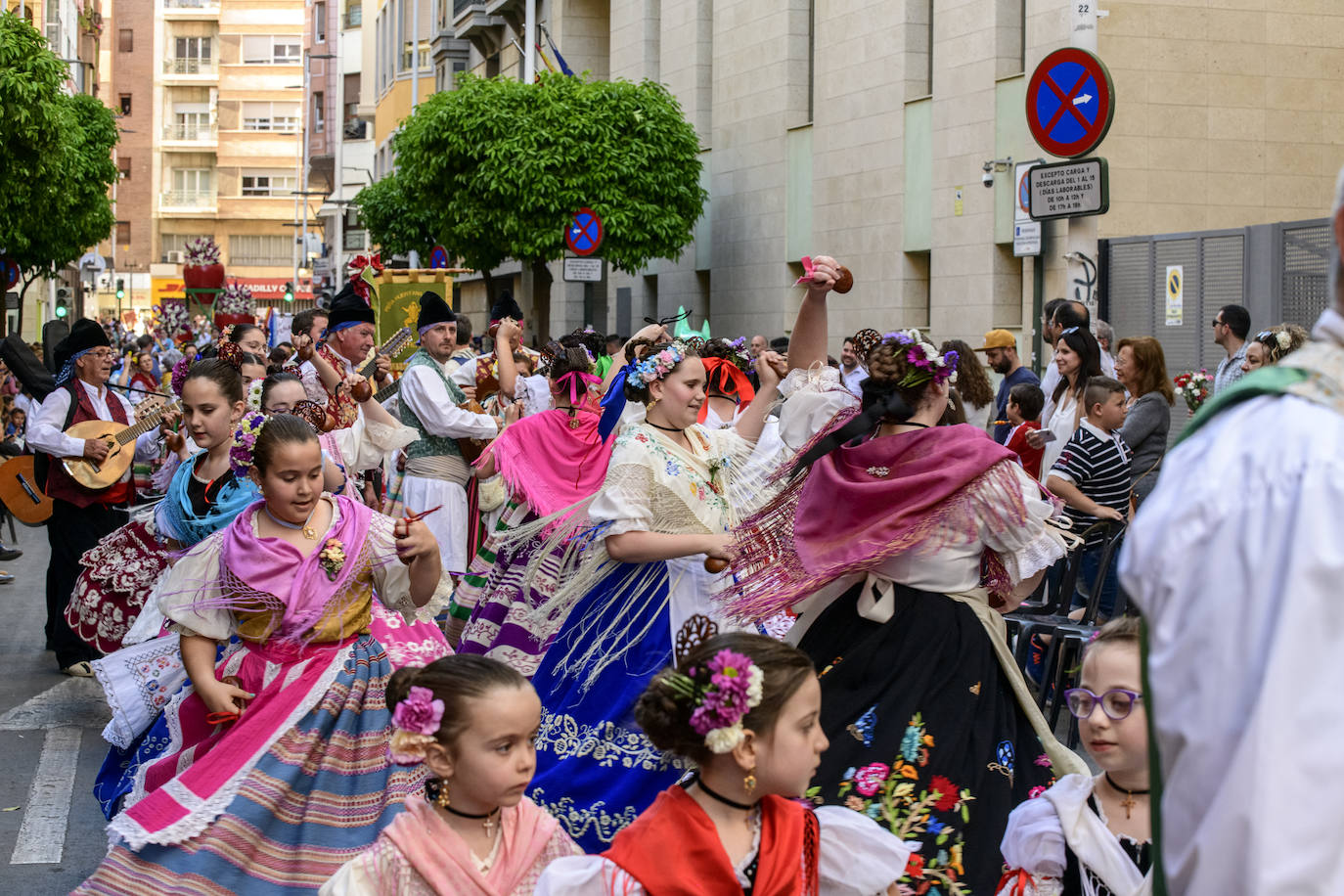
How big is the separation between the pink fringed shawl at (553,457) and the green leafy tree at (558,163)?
52.0 ft

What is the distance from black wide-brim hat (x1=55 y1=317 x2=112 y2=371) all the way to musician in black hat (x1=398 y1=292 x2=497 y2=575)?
1.90 metres

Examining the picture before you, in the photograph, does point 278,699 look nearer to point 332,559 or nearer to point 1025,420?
point 332,559

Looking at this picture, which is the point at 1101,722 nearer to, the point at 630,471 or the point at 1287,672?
the point at 1287,672

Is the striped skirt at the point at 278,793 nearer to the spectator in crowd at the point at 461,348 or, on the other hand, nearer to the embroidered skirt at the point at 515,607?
the embroidered skirt at the point at 515,607

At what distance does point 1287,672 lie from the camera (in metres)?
1.83

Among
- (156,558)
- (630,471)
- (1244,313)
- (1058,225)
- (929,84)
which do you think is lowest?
(156,558)

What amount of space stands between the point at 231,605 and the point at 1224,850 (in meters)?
3.72

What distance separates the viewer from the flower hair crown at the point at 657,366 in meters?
6.24

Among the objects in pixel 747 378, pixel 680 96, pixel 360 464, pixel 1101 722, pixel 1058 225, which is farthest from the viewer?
pixel 680 96

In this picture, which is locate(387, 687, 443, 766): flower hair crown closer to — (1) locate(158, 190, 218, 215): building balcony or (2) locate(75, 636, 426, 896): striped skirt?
(2) locate(75, 636, 426, 896): striped skirt

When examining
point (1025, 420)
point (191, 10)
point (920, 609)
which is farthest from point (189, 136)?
point (920, 609)

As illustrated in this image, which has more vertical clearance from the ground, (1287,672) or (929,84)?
(929,84)

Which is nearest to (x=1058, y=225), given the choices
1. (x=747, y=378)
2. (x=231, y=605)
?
(x=747, y=378)

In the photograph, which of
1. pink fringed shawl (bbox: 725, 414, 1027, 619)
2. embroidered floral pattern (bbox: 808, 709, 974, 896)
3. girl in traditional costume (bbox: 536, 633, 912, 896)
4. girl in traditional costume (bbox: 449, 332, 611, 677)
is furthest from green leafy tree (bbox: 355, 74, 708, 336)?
girl in traditional costume (bbox: 536, 633, 912, 896)
